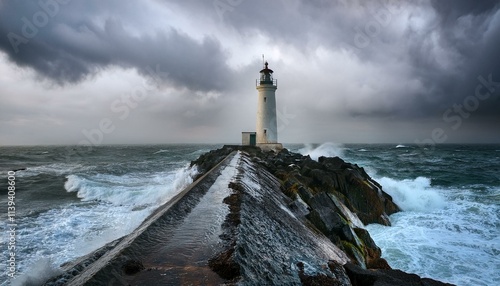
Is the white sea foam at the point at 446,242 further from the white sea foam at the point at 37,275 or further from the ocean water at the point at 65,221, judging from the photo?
the ocean water at the point at 65,221

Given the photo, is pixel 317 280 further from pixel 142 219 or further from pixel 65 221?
pixel 65 221

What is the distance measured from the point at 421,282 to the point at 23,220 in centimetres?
1185

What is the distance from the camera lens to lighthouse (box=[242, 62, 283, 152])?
25750 millimetres

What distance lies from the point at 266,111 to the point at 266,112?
0.30 feet

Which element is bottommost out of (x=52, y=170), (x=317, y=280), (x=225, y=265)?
(x=52, y=170)

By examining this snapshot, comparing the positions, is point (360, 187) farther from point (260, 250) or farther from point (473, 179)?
point (473, 179)

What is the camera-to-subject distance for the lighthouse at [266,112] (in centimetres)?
2575

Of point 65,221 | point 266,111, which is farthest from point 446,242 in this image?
point 266,111

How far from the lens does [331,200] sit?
823 centimetres

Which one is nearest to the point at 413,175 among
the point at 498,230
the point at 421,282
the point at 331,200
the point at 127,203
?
the point at 498,230

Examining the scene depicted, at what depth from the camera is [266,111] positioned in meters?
25.9

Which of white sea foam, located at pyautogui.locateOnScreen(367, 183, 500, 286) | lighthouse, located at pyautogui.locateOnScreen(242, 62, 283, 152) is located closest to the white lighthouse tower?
lighthouse, located at pyautogui.locateOnScreen(242, 62, 283, 152)

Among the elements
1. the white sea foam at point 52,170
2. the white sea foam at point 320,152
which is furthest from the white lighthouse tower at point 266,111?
the white sea foam at point 52,170

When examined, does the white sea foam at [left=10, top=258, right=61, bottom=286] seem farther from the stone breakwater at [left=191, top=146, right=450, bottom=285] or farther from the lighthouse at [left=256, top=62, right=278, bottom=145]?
the lighthouse at [left=256, top=62, right=278, bottom=145]
